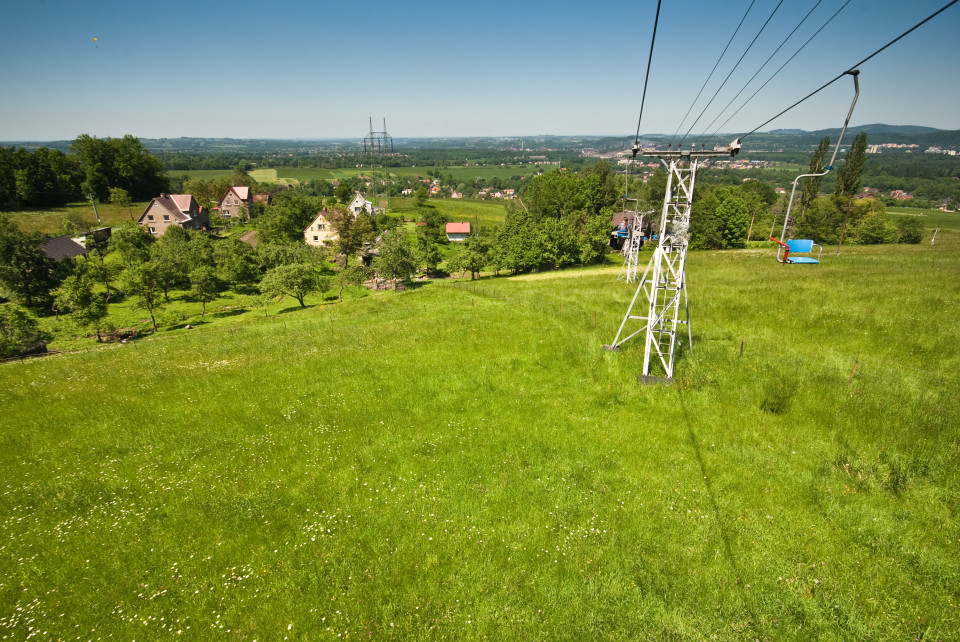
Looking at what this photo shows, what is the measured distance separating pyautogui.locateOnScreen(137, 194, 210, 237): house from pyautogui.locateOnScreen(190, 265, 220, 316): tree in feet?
133

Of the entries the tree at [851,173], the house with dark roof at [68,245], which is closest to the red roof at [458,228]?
the house with dark roof at [68,245]

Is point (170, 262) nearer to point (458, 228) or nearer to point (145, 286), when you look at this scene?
point (145, 286)

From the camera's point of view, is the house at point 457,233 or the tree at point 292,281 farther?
the house at point 457,233

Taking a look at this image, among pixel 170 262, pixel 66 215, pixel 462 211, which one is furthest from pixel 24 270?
pixel 462 211

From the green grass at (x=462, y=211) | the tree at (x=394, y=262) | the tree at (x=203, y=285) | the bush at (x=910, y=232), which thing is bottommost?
the tree at (x=203, y=285)

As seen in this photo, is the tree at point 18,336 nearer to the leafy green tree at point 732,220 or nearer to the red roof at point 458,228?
the red roof at point 458,228

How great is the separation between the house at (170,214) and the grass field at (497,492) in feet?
253

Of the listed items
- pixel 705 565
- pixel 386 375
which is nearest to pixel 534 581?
pixel 705 565

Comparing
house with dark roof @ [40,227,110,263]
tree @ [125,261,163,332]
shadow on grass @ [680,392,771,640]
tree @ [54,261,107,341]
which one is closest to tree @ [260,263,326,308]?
tree @ [125,261,163,332]

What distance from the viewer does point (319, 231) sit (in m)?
86.1

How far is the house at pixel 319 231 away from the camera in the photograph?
8488 cm

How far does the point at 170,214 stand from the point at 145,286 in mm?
55292

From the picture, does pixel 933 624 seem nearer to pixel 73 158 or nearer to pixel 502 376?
pixel 502 376

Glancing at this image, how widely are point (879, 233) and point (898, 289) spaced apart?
2175 inches
